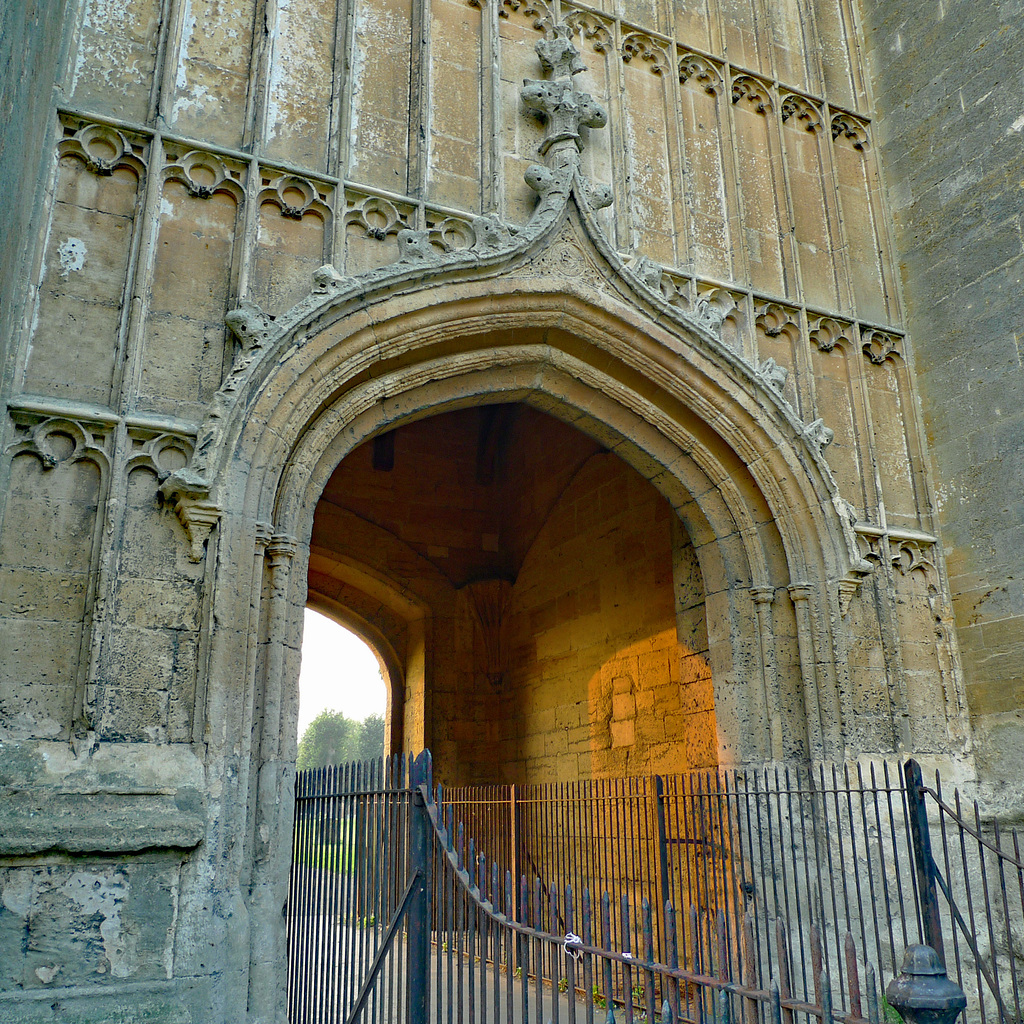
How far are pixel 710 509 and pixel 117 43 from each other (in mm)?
4326

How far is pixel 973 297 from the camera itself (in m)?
6.58

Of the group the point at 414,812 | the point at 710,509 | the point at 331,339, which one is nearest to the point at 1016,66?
the point at 710,509

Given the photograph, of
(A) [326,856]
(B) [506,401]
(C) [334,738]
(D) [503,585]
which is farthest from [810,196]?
(C) [334,738]

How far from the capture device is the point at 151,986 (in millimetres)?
3912

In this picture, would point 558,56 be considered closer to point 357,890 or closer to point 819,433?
point 819,433

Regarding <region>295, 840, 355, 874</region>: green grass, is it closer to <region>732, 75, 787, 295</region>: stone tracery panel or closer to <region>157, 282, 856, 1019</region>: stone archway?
<region>157, 282, 856, 1019</region>: stone archway

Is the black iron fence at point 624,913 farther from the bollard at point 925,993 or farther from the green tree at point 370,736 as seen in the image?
the green tree at point 370,736

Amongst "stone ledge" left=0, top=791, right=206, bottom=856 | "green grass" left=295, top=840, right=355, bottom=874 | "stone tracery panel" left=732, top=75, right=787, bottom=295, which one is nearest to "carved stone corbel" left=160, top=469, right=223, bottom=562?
"stone ledge" left=0, top=791, right=206, bottom=856

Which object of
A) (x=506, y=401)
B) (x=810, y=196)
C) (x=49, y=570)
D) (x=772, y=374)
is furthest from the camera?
(x=810, y=196)

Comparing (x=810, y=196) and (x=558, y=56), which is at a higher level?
(x=558, y=56)

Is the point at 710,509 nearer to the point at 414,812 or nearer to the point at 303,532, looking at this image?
the point at 303,532

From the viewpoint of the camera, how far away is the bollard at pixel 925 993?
1664mm

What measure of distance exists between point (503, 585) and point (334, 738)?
44.8 meters

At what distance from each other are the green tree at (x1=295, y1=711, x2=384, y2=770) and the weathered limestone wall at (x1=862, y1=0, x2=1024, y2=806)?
4513 centimetres
